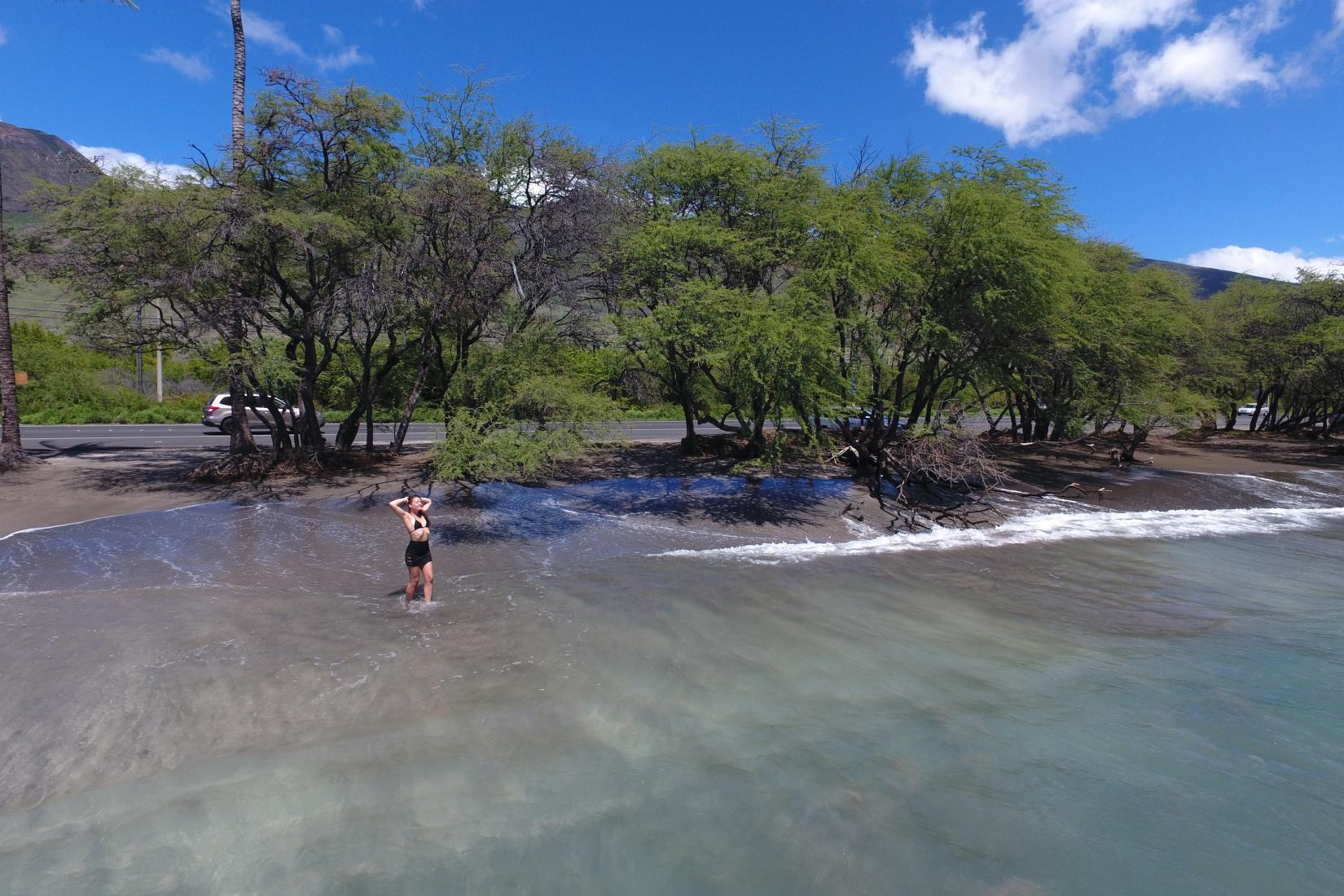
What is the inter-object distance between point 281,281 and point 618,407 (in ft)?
26.2

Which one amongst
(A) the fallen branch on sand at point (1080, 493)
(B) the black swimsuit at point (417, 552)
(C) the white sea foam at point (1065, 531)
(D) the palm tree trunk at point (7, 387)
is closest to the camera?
(B) the black swimsuit at point (417, 552)

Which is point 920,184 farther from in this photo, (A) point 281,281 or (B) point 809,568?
(A) point 281,281

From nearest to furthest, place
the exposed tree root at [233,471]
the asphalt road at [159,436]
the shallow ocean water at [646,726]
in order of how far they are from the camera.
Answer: the shallow ocean water at [646,726] < the exposed tree root at [233,471] < the asphalt road at [159,436]

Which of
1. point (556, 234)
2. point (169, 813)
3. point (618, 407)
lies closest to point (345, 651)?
point (169, 813)

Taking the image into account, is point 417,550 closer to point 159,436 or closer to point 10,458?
point 10,458

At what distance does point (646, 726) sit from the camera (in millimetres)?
7055

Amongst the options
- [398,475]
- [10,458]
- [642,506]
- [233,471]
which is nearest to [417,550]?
[642,506]

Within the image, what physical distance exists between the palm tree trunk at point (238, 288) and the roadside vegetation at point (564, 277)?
105mm

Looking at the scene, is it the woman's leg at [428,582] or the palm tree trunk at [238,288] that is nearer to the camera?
the woman's leg at [428,582]

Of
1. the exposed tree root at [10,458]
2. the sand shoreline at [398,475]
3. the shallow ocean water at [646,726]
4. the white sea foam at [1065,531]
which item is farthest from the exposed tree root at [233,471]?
the white sea foam at [1065,531]

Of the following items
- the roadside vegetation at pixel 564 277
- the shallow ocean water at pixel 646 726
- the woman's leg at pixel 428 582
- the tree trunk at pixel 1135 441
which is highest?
the roadside vegetation at pixel 564 277

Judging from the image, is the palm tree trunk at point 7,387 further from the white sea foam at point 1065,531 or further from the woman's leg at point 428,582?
the white sea foam at point 1065,531

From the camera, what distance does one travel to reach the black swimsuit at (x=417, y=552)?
968cm

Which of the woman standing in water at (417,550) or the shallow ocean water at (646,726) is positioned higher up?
the woman standing in water at (417,550)
